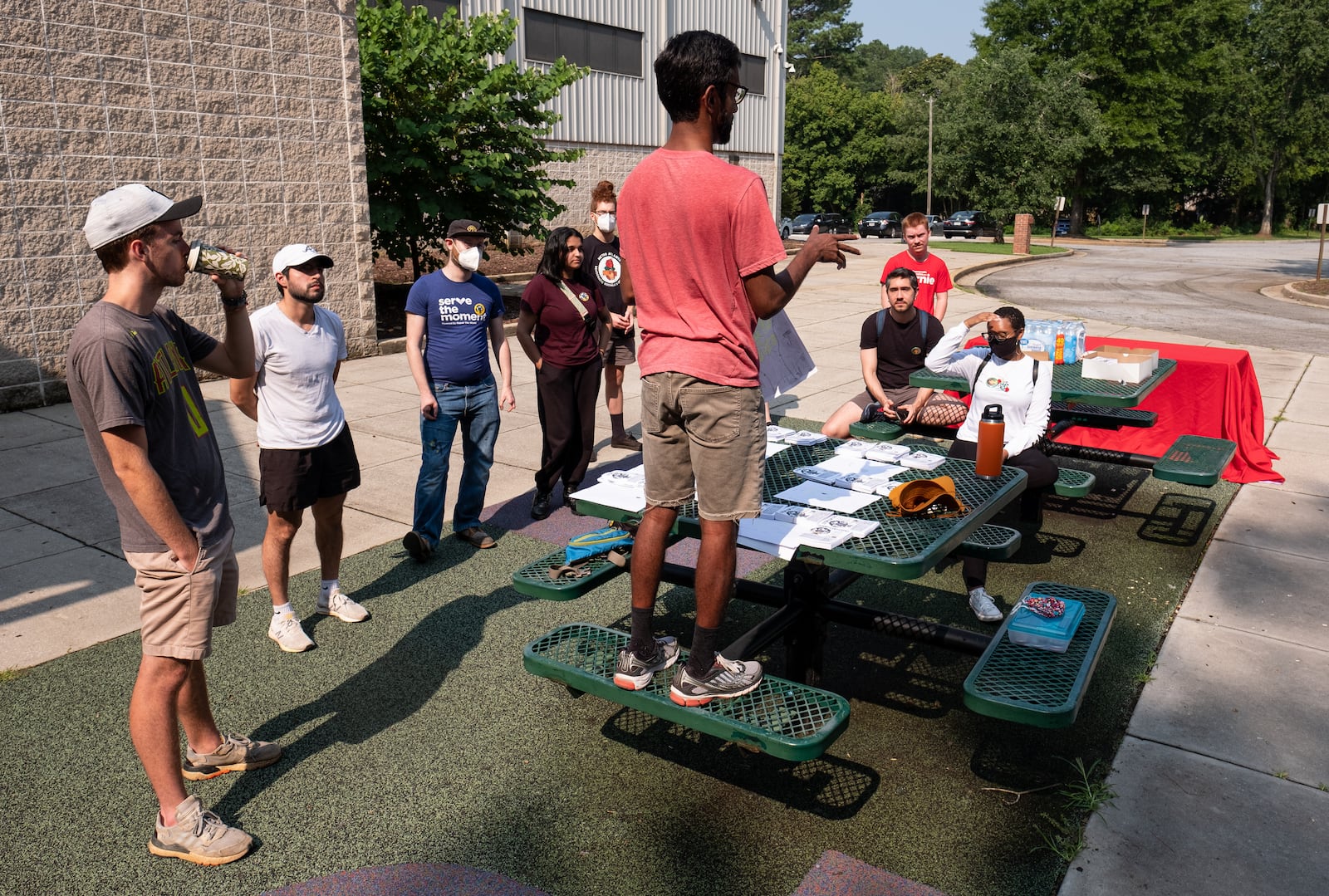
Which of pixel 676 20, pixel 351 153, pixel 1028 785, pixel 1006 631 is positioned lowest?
pixel 1028 785

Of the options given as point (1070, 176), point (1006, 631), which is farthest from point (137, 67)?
point (1070, 176)

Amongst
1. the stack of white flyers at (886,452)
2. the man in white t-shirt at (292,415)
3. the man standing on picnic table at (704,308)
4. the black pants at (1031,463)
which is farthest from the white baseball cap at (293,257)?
the black pants at (1031,463)

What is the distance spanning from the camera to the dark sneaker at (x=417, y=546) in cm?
576

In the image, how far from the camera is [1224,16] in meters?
54.0

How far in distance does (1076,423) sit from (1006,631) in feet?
11.9

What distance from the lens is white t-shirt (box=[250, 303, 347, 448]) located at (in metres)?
4.55

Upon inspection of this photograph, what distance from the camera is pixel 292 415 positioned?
15.1 feet

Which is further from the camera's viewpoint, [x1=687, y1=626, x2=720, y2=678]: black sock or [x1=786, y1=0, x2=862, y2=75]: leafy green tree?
Result: [x1=786, y1=0, x2=862, y2=75]: leafy green tree

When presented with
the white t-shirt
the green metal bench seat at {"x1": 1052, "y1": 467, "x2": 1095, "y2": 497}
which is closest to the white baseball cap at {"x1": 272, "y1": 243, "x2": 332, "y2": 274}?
the white t-shirt

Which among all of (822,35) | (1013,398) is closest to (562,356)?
(1013,398)

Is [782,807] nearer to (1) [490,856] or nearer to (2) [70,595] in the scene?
(1) [490,856]

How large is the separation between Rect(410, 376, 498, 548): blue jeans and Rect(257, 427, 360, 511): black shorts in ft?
3.56

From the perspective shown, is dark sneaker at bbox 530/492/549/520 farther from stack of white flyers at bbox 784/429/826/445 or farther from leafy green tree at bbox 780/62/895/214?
leafy green tree at bbox 780/62/895/214

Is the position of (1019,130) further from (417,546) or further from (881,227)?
(417,546)
